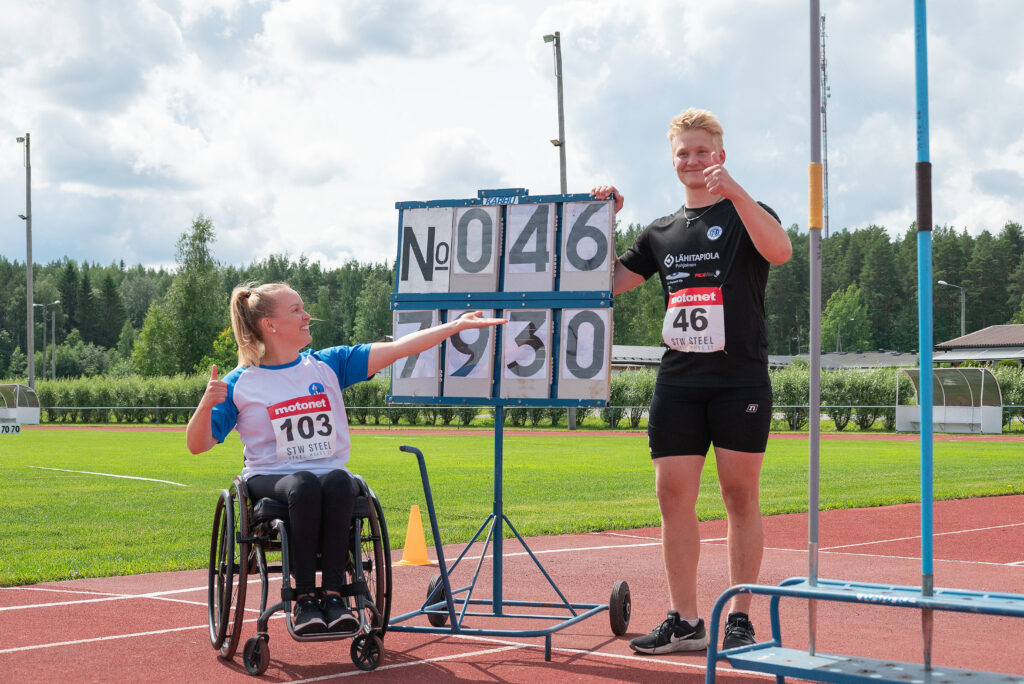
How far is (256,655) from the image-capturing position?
474 cm

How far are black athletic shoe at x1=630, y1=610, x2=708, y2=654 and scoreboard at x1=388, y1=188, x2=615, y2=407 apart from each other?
1.26m

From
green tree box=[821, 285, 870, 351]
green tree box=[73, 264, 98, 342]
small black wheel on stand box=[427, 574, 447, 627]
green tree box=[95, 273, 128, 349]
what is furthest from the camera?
green tree box=[95, 273, 128, 349]

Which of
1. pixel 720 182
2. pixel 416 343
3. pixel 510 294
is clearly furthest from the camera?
pixel 510 294

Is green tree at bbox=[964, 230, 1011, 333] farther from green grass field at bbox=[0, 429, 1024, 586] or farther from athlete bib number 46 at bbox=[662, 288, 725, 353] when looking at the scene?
athlete bib number 46 at bbox=[662, 288, 725, 353]

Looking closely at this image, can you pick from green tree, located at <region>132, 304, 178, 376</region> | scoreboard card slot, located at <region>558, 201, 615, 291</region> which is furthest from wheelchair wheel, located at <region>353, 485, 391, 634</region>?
green tree, located at <region>132, 304, 178, 376</region>

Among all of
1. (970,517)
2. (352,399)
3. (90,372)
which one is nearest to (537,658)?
(970,517)

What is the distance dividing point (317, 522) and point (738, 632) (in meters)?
1.86

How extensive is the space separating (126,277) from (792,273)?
9884 centimetres

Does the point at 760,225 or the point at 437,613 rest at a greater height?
the point at 760,225

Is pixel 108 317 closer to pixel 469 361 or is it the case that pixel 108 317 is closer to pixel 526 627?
pixel 469 361

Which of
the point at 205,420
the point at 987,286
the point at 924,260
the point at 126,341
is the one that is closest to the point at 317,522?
the point at 205,420

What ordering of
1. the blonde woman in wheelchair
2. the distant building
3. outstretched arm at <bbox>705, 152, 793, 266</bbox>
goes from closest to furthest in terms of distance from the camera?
1. outstretched arm at <bbox>705, 152, 793, 266</bbox>
2. the blonde woman in wheelchair
3. the distant building

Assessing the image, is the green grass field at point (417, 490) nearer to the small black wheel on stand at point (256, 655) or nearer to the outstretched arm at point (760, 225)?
the small black wheel on stand at point (256, 655)

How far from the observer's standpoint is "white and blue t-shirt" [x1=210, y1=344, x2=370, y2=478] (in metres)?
5.08
